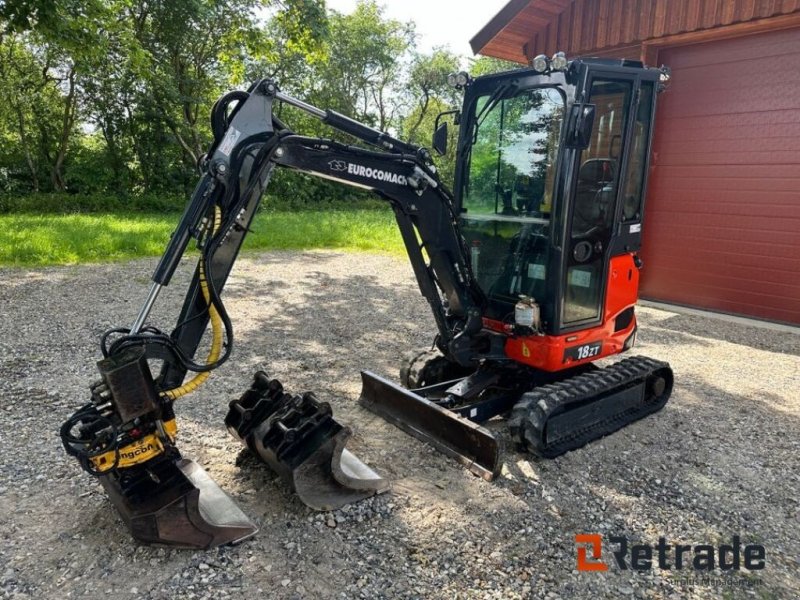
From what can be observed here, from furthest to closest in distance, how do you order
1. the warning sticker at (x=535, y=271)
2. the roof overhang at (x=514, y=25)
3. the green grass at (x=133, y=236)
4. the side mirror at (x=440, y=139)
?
the green grass at (x=133, y=236) < the roof overhang at (x=514, y=25) < the side mirror at (x=440, y=139) < the warning sticker at (x=535, y=271)

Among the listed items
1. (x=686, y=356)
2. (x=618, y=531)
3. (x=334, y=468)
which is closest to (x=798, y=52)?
(x=686, y=356)

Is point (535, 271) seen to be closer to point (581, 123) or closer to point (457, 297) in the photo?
point (457, 297)

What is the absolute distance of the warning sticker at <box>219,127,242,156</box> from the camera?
3111mm

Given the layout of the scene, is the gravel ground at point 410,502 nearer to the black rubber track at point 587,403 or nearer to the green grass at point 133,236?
the black rubber track at point 587,403

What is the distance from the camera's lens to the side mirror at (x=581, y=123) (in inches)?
143

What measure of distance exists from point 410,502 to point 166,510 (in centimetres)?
135

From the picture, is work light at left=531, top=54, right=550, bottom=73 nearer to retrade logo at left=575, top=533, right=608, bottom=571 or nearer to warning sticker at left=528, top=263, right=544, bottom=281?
warning sticker at left=528, top=263, right=544, bottom=281

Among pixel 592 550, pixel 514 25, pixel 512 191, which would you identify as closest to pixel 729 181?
pixel 514 25

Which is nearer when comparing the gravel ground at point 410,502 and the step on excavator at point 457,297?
the gravel ground at point 410,502

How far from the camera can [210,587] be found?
272 cm

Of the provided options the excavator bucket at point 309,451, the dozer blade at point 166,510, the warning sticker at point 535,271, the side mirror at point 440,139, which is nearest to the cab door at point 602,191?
the warning sticker at point 535,271

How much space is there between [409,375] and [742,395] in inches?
123

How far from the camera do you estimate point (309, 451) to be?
329 cm

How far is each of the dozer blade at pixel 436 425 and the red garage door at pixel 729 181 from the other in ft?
19.3
